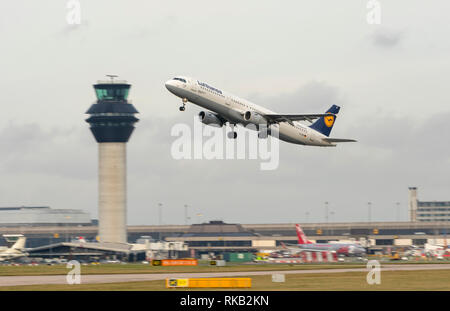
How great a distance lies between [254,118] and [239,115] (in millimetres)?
2245

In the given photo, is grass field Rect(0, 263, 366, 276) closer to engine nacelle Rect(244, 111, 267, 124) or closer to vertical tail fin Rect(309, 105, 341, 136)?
engine nacelle Rect(244, 111, 267, 124)

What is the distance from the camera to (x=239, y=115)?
3684 inches

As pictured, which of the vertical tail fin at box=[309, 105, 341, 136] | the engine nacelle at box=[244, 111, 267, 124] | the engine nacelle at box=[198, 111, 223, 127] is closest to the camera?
the engine nacelle at box=[244, 111, 267, 124]

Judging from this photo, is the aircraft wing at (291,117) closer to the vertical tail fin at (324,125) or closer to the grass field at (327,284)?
the vertical tail fin at (324,125)

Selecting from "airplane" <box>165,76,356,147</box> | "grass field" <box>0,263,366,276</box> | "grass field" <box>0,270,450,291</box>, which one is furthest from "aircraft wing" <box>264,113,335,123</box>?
"grass field" <box>0,270,450,291</box>

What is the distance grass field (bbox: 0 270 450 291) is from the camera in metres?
→ 64.8

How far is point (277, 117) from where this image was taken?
325 feet

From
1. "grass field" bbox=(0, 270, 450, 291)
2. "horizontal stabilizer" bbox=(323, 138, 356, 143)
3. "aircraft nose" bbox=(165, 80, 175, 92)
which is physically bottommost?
"grass field" bbox=(0, 270, 450, 291)

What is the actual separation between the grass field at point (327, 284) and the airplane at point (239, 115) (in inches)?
894

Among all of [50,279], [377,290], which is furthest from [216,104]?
[377,290]

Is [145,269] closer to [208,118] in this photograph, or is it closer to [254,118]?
[208,118]

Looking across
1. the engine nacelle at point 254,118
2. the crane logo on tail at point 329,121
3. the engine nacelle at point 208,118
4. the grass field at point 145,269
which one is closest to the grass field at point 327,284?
the grass field at point 145,269

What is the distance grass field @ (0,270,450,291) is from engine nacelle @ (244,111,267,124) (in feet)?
71.1
